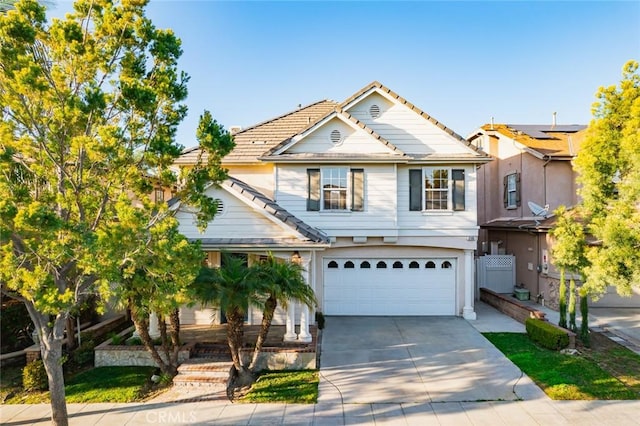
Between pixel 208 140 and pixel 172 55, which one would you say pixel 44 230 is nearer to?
pixel 208 140

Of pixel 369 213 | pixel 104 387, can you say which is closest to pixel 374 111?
pixel 369 213

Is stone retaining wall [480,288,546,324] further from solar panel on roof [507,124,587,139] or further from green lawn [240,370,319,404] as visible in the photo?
solar panel on roof [507,124,587,139]

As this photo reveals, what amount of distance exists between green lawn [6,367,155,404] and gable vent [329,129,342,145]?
8867mm

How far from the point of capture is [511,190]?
60.8 ft

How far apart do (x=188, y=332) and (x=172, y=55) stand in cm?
813

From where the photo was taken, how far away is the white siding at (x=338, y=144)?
503 inches

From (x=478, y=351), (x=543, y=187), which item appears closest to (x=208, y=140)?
(x=478, y=351)

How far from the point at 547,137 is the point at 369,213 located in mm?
11756

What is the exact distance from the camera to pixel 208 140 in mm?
6570

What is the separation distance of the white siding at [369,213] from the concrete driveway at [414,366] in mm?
3288

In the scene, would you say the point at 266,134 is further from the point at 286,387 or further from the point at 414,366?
the point at 414,366

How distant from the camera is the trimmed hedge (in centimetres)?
964

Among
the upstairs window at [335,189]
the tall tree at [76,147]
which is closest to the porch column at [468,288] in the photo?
the upstairs window at [335,189]

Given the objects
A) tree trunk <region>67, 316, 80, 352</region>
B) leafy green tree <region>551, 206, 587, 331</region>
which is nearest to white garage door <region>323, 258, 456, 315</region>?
leafy green tree <region>551, 206, 587, 331</region>
